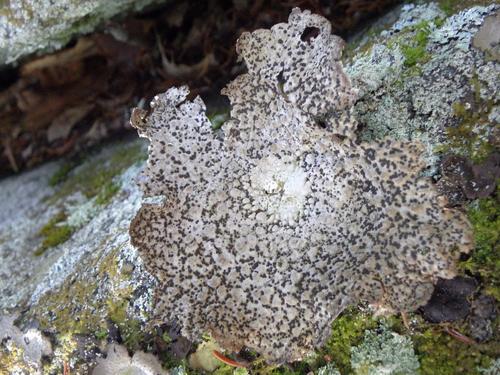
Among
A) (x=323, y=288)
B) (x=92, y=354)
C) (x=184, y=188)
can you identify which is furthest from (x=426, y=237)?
(x=92, y=354)

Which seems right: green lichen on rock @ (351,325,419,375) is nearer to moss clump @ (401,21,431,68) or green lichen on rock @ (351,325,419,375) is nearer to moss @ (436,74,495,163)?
moss @ (436,74,495,163)

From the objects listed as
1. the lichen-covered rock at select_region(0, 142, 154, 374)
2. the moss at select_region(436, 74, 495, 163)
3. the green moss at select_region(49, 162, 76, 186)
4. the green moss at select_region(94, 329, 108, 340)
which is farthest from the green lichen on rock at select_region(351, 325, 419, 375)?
the green moss at select_region(49, 162, 76, 186)

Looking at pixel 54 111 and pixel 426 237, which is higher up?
pixel 54 111

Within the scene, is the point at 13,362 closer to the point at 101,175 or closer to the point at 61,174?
the point at 101,175

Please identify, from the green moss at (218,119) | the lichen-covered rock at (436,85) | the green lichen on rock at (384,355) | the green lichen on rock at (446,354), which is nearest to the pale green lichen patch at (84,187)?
the green moss at (218,119)

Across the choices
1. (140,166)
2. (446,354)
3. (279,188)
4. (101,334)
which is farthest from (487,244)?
(140,166)

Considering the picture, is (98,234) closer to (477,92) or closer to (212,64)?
(212,64)

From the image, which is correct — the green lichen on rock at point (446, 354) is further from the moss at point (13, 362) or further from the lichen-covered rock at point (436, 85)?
the moss at point (13, 362)
